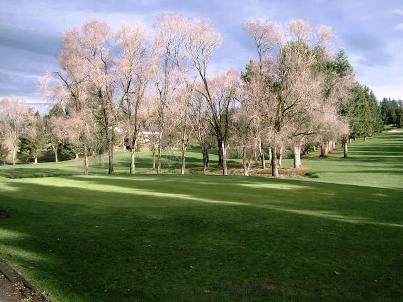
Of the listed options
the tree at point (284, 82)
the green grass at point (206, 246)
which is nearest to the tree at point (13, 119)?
the tree at point (284, 82)

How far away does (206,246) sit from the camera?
1262 centimetres

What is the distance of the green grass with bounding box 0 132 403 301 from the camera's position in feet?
30.8

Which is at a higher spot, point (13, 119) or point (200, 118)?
point (13, 119)

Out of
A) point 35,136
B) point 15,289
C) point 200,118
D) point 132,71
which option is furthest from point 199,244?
point 35,136

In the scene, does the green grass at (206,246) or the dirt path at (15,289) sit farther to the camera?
the green grass at (206,246)

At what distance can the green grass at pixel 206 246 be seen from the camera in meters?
9.40

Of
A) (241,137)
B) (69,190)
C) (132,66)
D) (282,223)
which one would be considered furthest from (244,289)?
(241,137)

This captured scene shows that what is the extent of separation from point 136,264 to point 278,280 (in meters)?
3.53

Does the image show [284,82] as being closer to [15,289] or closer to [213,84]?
[213,84]

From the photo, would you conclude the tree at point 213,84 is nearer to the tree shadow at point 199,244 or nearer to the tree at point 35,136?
the tree shadow at point 199,244

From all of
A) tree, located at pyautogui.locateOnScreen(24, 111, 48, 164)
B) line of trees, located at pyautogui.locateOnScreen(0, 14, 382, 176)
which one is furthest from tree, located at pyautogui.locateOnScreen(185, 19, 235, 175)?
Answer: tree, located at pyautogui.locateOnScreen(24, 111, 48, 164)

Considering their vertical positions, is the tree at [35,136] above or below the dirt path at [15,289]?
above

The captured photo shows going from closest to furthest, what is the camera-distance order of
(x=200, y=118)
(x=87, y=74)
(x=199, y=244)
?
(x=199, y=244), (x=87, y=74), (x=200, y=118)

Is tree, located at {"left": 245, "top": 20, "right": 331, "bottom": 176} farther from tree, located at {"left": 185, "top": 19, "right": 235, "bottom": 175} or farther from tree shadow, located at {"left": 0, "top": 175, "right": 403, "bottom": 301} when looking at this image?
tree shadow, located at {"left": 0, "top": 175, "right": 403, "bottom": 301}
